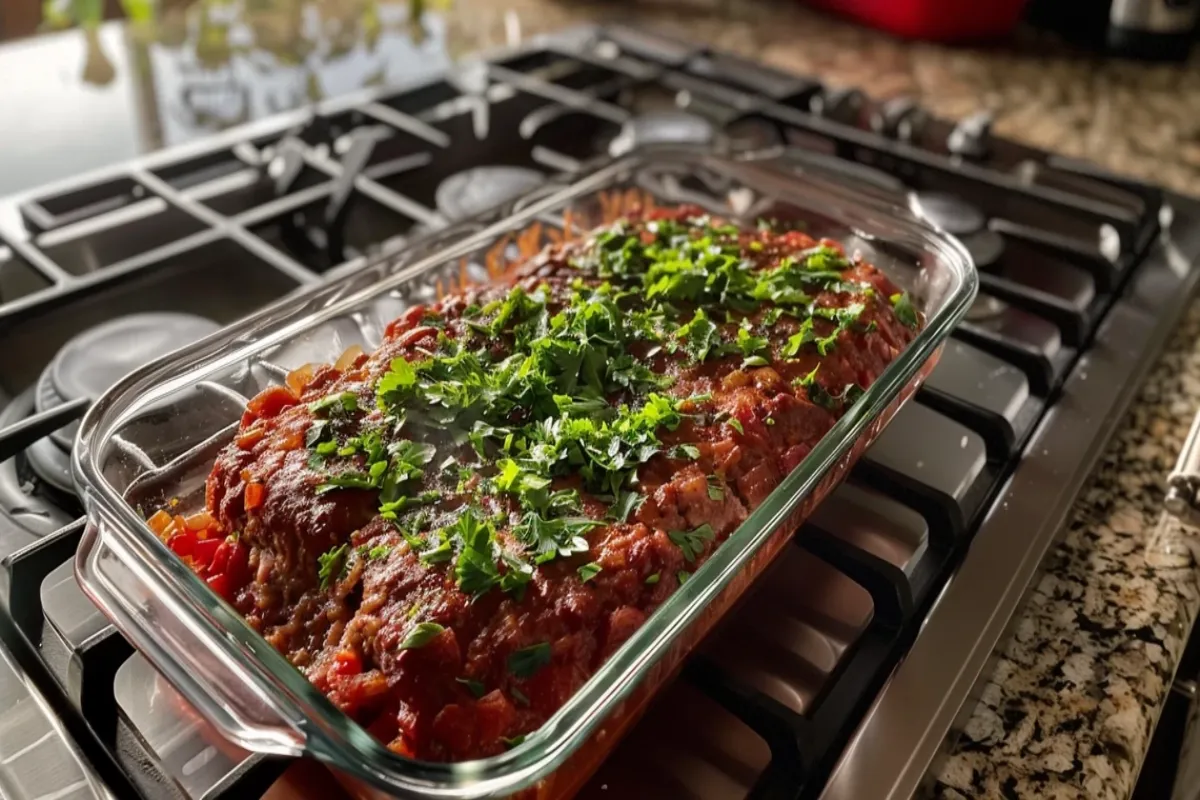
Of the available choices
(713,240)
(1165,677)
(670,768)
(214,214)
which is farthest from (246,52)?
(1165,677)

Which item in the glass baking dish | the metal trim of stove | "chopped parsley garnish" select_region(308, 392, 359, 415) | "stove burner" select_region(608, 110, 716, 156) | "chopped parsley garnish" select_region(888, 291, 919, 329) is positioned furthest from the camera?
"stove burner" select_region(608, 110, 716, 156)

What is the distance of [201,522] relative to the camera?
0.76 m

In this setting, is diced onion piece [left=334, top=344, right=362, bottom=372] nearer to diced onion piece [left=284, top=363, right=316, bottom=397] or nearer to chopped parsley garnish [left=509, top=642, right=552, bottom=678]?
diced onion piece [left=284, top=363, right=316, bottom=397]

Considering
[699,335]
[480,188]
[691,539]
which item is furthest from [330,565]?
[480,188]

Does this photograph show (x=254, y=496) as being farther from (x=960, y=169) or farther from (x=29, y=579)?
(x=960, y=169)

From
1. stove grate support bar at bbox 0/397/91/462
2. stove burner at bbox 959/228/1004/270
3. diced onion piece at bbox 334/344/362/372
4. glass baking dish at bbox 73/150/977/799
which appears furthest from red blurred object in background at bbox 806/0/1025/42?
stove grate support bar at bbox 0/397/91/462

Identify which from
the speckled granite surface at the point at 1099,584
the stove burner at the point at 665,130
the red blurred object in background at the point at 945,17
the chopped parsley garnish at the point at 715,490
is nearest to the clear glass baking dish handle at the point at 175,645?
the chopped parsley garnish at the point at 715,490

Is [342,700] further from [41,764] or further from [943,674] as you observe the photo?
[943,674]

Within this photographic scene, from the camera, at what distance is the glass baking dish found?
0.57m

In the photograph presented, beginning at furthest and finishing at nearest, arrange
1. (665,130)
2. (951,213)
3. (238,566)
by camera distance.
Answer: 1. (665,130)
2. (951,213)
3. (238,566)

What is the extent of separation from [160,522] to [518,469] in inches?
11.0

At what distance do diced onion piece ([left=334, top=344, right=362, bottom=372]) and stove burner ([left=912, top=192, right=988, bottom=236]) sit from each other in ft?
2.34

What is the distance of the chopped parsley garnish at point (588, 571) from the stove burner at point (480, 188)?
0.68m

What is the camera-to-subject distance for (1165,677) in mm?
784
